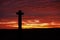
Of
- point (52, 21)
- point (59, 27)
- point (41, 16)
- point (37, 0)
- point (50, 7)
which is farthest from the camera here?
point (37, 0)

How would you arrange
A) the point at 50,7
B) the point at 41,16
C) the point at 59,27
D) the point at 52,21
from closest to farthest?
1. the point at 59,27
2. the point at 52,21
3. the point at 41,16
4. the point at 50,7

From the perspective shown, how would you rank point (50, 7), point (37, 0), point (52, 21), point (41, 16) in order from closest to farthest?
point (52, 21) → point (41, 16) → point (50, 7) → point (37, 0)

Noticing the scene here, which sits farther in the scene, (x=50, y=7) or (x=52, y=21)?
(x=50, y=7)

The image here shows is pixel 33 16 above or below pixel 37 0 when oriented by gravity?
below

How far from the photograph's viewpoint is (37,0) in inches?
281

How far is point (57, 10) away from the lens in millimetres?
6207

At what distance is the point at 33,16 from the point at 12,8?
759 millimetres

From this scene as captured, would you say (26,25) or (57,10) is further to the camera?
(57,10)
